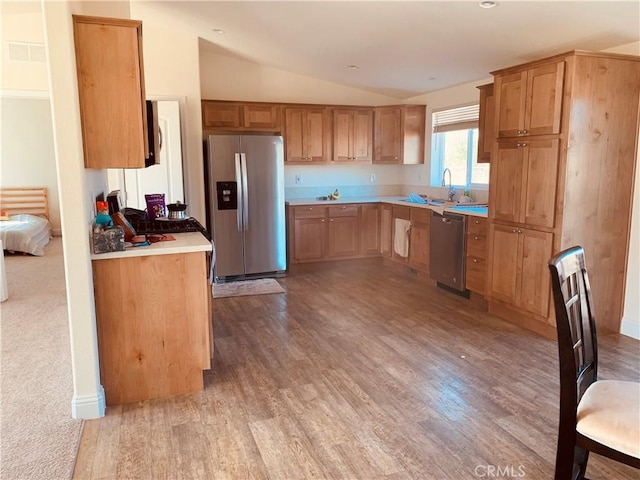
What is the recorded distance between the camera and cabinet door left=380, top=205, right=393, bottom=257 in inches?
227

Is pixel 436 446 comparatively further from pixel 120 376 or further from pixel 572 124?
pixel 572 124

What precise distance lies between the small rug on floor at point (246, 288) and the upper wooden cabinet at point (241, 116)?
1.84 metres

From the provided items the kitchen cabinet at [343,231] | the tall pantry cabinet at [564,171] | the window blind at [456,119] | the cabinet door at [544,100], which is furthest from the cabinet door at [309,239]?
the cabinet door at [544,100]

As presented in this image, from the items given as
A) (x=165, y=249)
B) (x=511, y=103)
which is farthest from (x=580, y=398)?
(x=511, y=103)

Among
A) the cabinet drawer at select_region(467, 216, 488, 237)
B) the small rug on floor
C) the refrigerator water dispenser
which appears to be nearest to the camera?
the cabinet drawer at select_region(467, 216, 488, 237)

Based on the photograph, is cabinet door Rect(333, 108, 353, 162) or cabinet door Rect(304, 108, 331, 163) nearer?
cabinet door Rect(304, 108, 331, 163)

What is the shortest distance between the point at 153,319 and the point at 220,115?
3394mm

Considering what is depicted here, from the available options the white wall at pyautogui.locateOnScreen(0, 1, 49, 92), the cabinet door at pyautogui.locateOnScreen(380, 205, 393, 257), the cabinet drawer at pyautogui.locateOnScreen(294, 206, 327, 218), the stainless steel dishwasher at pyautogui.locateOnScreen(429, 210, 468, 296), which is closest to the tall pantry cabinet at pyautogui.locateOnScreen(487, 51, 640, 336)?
the stainless steel dishwasher at pyautogui.locateOnScreen(429, 210, 468, 296)

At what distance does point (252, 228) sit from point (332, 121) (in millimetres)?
1755

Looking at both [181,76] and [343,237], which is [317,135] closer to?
[343,237]

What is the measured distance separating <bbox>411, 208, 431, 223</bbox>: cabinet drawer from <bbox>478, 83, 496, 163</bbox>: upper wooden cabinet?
0.80 m

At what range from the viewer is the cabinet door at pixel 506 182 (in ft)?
12.0

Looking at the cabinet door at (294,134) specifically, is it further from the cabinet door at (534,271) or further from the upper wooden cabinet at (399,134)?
the cabinet door at (534,271)

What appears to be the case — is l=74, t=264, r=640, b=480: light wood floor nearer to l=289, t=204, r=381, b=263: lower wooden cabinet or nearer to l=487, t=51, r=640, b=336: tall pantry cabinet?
l=487, t=51, r=640, b=336: tall pantry cabinet
